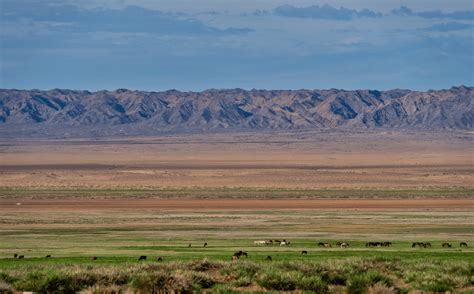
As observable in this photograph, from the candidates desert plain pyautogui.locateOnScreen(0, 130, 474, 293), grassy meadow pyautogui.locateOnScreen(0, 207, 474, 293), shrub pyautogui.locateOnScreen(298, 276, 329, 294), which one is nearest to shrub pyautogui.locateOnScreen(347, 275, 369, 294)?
grassy meadow pyautogui.locateOnScreen(0, 207, 474, 293)

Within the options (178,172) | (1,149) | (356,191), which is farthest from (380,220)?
(1,149)

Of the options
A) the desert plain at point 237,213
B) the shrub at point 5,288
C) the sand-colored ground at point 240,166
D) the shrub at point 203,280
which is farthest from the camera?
the sand-colored ground at point 240,166

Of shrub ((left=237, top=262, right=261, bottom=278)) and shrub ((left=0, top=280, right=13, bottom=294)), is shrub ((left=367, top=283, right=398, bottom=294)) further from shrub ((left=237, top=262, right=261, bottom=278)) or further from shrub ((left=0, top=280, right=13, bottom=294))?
shrub ((left=0, top=280, right=13, bottom=294))

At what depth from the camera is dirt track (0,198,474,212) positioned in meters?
69.0

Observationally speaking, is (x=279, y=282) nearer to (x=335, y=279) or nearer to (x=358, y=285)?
(x=335, y=279)

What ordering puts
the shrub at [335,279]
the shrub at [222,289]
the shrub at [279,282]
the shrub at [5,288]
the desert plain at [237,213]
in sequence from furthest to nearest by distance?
1. the desert plain at [237,213]
2. the shrub at [335,279]
3. the shrub at [279,282]
4. the shrub at [222,289]
5. the shrub at [5,288]

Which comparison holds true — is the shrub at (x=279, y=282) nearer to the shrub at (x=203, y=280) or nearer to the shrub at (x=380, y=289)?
the shrub at (x=203, y=280)

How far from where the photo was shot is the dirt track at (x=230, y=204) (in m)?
69.0

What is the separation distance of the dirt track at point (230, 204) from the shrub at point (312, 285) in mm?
45821

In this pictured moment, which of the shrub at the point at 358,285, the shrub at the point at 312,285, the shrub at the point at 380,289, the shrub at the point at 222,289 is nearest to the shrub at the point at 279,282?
the shrub at the point at 312,285

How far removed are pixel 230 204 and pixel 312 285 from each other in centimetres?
5088

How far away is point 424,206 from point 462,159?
83.7m

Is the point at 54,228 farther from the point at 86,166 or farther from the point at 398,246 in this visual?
the point at 86,166

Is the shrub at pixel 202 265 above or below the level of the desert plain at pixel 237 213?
above
